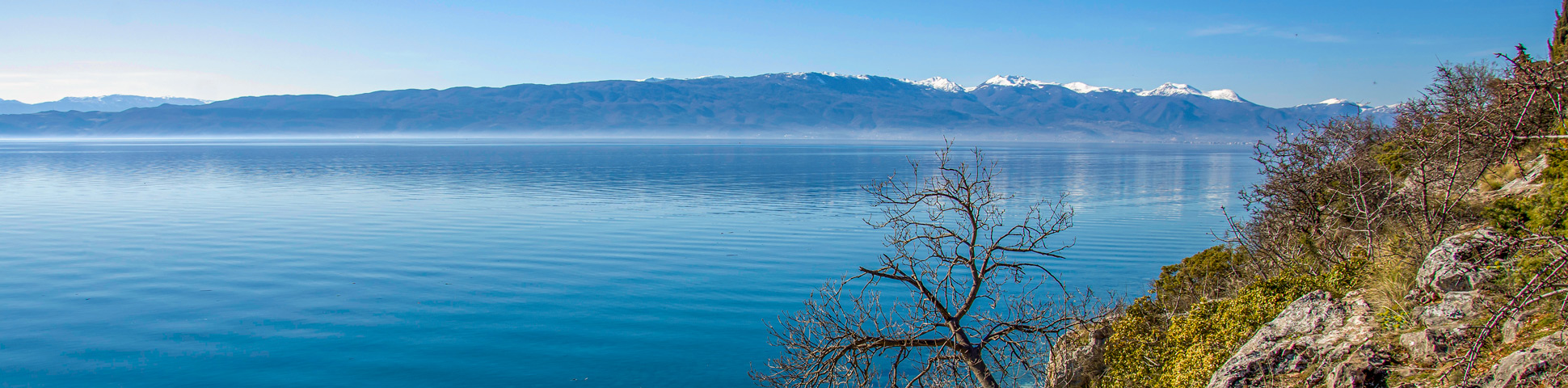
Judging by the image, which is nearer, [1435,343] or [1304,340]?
[1435,343]

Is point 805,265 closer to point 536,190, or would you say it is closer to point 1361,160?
point 1361,160

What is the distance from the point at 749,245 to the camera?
30500 mm

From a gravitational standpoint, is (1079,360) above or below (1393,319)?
below

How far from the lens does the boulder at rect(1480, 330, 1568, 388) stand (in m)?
6.77

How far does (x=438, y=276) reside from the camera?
24766mm

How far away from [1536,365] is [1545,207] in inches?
198

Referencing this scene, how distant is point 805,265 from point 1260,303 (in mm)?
15854

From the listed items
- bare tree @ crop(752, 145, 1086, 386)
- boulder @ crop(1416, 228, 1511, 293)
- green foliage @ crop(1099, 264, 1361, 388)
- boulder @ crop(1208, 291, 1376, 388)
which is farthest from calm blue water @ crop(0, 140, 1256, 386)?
boulder @ crop(1416, 228, 1511, 293)

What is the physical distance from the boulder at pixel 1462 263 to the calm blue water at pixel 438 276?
10.3 meters

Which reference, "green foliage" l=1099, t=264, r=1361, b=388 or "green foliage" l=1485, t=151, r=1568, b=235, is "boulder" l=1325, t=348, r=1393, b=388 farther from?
"green foliage" l=1485, t=151, r=1568, b=235

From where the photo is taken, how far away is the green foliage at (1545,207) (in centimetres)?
1033

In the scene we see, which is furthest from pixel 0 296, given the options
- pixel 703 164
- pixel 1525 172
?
pixel 703 164

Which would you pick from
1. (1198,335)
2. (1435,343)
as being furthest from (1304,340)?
(1198,335)

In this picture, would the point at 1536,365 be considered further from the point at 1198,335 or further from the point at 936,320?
the point at 936,320
